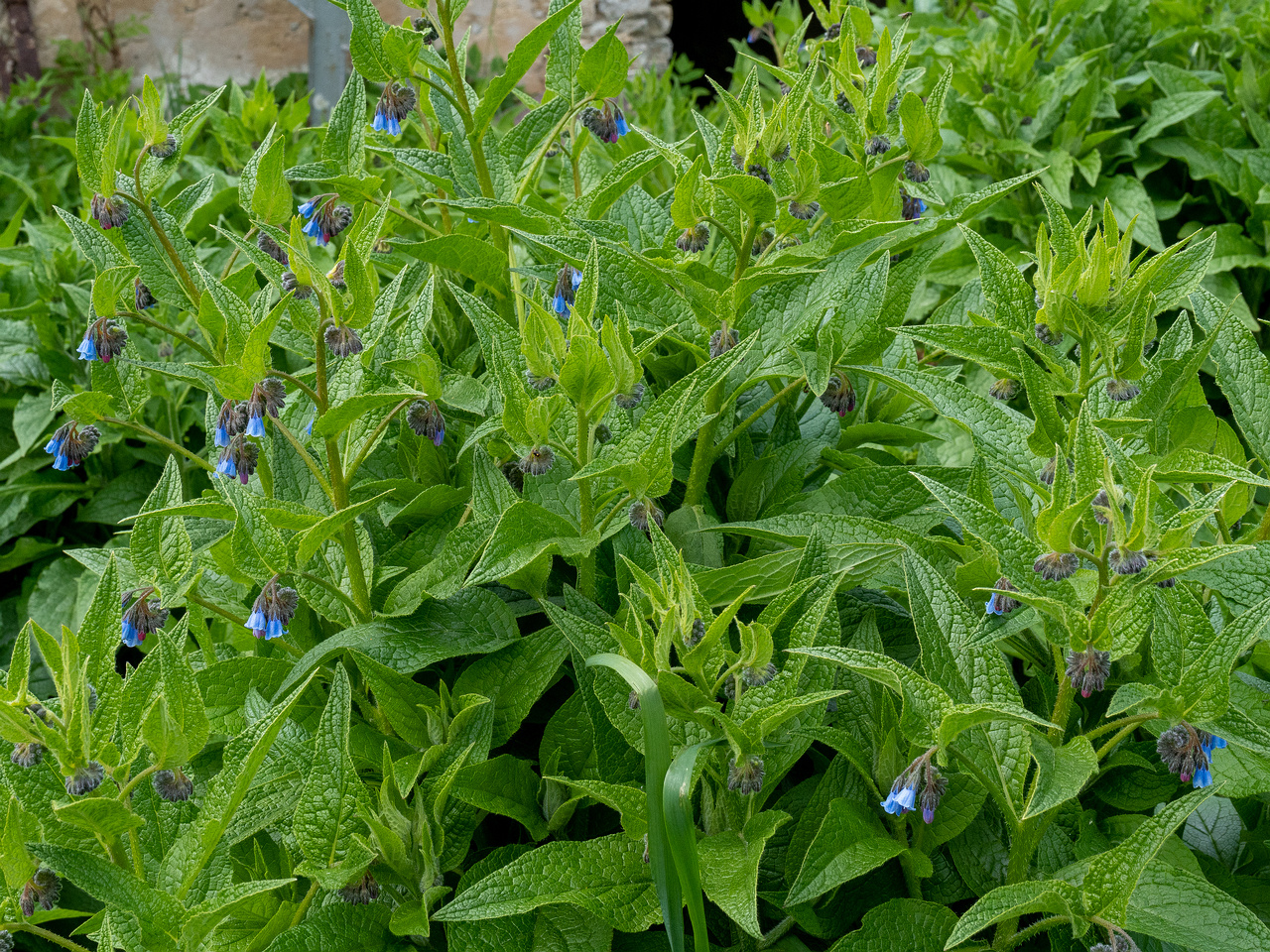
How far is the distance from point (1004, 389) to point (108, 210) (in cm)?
133

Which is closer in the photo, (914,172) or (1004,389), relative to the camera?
(1004,389)

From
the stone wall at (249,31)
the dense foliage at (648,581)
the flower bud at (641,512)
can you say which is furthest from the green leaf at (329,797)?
the stone wall at (249,31)

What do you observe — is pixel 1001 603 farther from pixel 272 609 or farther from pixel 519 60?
pixel 519 60

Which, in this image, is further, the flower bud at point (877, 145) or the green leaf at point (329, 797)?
the flower bud at point (877, 145)

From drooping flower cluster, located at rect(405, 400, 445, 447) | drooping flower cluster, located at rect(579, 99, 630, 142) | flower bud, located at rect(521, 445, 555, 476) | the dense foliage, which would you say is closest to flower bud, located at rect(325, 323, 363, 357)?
the dense foliage

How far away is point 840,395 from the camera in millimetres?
1632

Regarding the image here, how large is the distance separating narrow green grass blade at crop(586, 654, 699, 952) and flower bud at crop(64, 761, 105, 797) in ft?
1.92

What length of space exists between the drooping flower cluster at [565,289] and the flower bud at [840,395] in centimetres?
39

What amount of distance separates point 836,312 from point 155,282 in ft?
3.35

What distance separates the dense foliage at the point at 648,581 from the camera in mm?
1203

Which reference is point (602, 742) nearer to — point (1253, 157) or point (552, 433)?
point (552, 433)

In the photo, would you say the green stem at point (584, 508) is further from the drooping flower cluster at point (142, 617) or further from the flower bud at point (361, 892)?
the drooping flower cluster at point (142, 617)

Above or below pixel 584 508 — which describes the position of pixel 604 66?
above

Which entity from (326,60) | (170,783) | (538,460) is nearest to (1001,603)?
(538,460)
